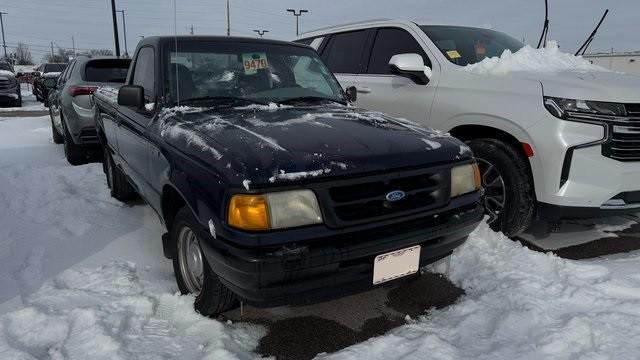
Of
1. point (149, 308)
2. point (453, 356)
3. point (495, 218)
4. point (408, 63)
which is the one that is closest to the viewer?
point (453, 356)

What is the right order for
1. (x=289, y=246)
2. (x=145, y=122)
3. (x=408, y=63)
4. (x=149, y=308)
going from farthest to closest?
(x=408, y=63) → (x=145, y=122) → (x=149, y=308) → (x=289, y=246)

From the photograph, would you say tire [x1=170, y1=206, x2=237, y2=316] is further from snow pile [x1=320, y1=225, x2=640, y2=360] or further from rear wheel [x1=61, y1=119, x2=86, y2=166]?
rear wheel [x1=61, y1=119, x2=86, y2=166]

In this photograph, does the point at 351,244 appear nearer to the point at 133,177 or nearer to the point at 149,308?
the point at 149,308

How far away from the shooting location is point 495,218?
12.7ft

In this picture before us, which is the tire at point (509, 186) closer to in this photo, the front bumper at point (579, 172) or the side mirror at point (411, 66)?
the front bumper at point (579, 172)

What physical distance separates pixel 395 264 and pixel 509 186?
174 cm

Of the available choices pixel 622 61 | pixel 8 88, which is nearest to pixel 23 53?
pixel 8 88

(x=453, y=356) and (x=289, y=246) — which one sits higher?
(x=289, y=246)

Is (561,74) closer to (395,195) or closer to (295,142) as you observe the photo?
(395,195)

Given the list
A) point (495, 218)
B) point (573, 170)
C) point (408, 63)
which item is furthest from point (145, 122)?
point (573, 170)

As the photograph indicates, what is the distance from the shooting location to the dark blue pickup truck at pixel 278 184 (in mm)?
2168

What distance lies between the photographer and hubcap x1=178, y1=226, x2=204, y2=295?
2762 millimetres

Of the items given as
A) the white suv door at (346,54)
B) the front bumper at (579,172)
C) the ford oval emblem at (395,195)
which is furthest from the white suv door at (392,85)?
the ford oval emblem at (395,195)

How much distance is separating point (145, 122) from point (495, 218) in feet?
9.25
